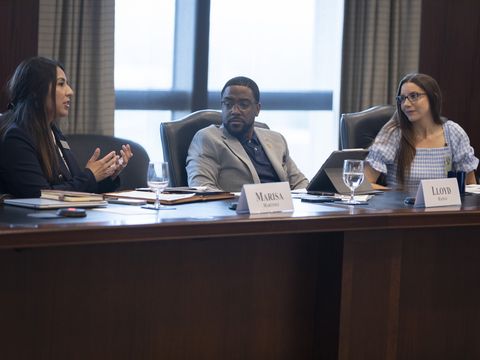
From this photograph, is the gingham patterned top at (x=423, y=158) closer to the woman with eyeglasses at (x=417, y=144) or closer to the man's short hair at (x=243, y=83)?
the woman with eyeglasses at (x=417, y=144)

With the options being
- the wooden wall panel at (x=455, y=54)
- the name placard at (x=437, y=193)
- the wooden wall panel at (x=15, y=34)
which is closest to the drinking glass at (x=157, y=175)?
the name placard at (x=437, y=193)

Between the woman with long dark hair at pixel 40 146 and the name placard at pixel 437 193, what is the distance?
3.66ft

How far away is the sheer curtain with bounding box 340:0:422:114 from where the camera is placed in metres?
5.19

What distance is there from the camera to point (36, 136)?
319 cm

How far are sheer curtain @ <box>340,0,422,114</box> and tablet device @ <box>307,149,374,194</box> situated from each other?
1.98 metres

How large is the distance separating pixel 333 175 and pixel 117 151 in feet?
3.63

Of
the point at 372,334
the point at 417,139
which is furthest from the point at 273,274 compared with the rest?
the point at 417,139

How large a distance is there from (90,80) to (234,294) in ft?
6.82

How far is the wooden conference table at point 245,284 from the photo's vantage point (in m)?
2.35

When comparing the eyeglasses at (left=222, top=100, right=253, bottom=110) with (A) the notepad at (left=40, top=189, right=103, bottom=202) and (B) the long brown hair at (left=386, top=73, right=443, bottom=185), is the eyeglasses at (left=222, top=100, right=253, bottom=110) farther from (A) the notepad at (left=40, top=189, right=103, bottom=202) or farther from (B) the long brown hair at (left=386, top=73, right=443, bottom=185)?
(A) the notepad at (left=40, top=189, right=103, bottom=202)

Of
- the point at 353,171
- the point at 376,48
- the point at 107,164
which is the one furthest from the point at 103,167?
the point at 376,48

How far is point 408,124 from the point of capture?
4.14 metres

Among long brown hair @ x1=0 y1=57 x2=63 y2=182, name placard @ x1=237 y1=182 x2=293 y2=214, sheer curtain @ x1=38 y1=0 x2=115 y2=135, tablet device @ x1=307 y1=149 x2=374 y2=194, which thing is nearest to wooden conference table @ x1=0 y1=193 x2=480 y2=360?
name placard @ x1=237 y1=182 x2=293 y2=214

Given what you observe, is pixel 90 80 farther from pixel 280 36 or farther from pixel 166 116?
pixel 280 36
